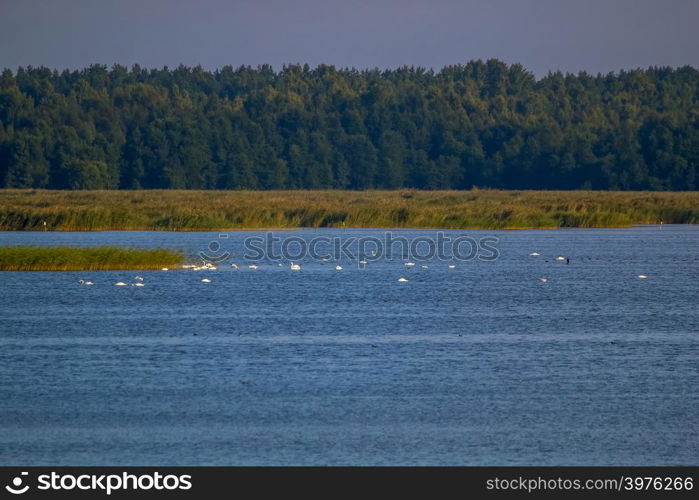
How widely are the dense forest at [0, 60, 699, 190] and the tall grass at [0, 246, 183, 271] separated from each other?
7344 centimetres

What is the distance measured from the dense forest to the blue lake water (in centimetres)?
7684

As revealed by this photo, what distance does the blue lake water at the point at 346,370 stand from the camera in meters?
16.9

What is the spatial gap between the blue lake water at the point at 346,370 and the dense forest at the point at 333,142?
76.8m

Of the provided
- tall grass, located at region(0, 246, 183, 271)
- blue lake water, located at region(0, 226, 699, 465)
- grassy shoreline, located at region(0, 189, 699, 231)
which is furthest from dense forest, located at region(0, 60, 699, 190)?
blue lake water, located at region(0, 226, 699, 465)

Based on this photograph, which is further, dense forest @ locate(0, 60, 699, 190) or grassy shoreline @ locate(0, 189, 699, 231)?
dense forest @ locate(0, 60, 699, 190)

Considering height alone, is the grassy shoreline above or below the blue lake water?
above

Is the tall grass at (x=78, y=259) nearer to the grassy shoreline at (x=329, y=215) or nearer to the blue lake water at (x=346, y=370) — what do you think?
the blue lake water at (x=346, y=370)

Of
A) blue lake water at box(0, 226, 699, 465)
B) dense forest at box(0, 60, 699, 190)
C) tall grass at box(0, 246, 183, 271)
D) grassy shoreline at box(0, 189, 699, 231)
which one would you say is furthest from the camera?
dense forest at box(0, 60, 699, 190)

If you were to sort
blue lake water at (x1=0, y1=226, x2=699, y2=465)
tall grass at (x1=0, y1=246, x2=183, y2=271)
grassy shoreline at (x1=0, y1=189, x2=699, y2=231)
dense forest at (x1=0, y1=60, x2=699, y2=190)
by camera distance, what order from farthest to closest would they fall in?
dense forest at (x1=0, y1=60, x2=699, y2=190), grassy shoreline at (x1=0, y1=189, x2=699, y2=231), tall grass at (x1=0, y1=246, x2=183, y2=271), blue lake water at (x1=0, y1=226, x2=699, y2=465)

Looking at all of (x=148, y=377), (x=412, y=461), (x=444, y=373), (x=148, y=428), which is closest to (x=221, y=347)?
(x=148, y=377)

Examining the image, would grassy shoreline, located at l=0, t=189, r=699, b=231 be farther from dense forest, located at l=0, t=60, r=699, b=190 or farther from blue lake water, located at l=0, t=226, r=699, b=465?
dense forest, located at l=0, t=60, r=699, b=190

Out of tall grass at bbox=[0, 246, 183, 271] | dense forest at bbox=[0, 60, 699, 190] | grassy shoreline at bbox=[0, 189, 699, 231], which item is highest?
dense forest at bbox=[0, 60, 699, 190]

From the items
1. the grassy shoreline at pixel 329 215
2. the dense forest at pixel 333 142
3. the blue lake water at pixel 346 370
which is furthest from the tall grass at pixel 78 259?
the dense forest at pixel 333 142

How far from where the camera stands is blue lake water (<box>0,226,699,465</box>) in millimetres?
16938
